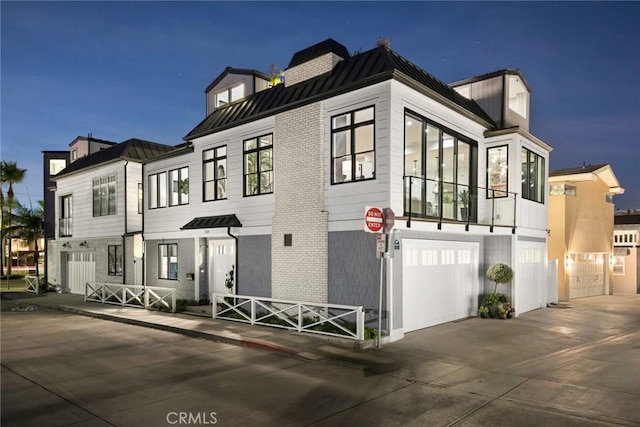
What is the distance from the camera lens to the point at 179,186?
1855 centimetres

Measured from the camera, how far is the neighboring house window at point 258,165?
1455 centimetres

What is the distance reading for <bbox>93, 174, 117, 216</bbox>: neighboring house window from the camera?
71.9 feet

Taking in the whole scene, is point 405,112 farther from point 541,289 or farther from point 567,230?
point 567,230

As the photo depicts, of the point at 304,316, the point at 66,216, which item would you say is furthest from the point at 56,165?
the point at 304,316

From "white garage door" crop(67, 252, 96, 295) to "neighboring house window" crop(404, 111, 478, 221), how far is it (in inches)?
726

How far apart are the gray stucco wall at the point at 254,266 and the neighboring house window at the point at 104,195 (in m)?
10.3

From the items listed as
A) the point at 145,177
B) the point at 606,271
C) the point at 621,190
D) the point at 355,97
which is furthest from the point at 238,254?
the point at 621,190

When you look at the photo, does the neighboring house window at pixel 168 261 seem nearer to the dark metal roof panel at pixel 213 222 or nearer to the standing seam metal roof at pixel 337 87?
the dark metal roof panel at pixel 213 222

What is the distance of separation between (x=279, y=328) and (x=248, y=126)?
698cm

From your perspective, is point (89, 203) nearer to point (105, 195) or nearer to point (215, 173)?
point (105, 195)

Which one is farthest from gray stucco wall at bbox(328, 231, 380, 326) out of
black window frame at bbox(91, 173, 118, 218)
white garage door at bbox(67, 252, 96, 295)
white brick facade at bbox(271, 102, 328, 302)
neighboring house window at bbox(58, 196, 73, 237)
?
neighboring house window at bbox(58, 196, 73, 237)

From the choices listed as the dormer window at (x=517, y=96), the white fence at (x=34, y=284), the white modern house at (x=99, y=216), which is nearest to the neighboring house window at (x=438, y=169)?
the dormer window at (x=517, y=96)

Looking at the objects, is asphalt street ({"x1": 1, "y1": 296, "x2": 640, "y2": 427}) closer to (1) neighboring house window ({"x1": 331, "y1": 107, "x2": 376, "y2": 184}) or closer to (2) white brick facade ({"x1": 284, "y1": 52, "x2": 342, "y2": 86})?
(1) neighboring house window ({"x1": 331, "y1": 107, "x2": 376, "y2": 184})

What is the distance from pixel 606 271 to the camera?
78.4ft
